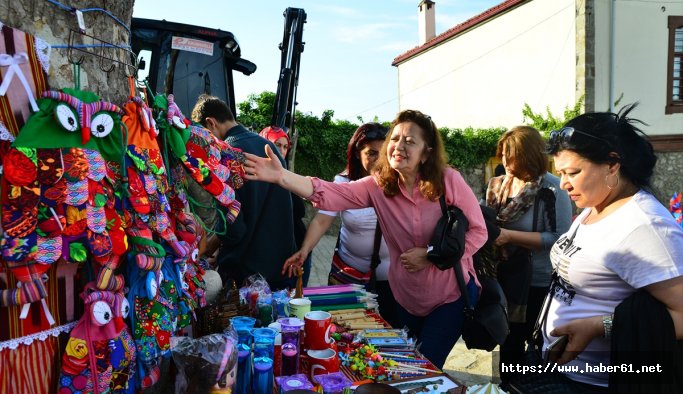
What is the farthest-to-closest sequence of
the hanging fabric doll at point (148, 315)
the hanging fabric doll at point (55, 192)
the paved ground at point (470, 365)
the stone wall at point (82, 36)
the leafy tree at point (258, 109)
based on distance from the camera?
the leafy tree at point (258, 109), the paved ground at point (470, 365), the hanging fabric doll at point (148, 315), the stone wall at point (82, 36), the hanging fabric doll at point (55, 192)

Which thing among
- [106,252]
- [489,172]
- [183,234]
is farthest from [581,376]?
[489,172]

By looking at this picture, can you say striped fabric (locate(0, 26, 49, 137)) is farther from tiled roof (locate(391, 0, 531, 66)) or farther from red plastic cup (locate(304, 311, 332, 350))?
tiled roof (locate(391, 0, 531, 66))

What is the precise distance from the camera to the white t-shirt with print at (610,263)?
1.63 m

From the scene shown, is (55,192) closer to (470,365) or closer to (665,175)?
(470,365)

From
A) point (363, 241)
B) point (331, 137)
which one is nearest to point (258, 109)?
point (331, 137)

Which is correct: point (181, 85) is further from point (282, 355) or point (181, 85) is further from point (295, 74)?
point (282, 355)

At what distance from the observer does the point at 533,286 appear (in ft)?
9.98

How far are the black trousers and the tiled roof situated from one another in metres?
13.5

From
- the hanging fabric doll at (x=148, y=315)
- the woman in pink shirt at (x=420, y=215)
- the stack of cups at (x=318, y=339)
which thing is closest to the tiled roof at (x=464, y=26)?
the woman in pink shirt at (x=420, y=215)

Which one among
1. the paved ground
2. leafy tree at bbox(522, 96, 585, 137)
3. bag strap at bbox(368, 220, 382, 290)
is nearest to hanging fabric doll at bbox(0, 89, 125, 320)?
bag strap at bbox(368, 220, 382, 290)

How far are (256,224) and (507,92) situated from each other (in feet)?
46.3

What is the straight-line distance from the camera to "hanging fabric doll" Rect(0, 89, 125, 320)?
1085 millimetres

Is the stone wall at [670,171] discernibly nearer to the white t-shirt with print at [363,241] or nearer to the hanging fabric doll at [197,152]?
the white t-shirt with print at [363,241]

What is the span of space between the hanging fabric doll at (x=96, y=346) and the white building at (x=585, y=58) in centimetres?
1333
